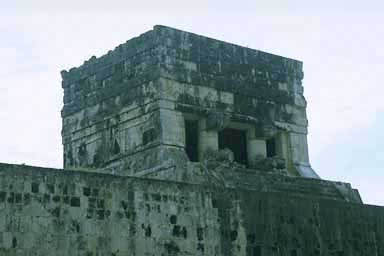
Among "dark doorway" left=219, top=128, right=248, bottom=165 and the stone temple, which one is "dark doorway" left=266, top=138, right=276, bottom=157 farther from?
"dark doorway" left=219, top=128, right=248, bottom=165

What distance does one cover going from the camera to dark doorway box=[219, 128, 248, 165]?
68.7 feet

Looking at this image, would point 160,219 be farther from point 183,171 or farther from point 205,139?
point 205,139

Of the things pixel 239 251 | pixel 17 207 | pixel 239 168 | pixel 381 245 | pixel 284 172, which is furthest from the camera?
pixel 284 172

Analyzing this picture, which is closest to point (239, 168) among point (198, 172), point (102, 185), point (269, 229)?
point (198, 172)

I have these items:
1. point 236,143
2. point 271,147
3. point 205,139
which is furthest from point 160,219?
point 271,147

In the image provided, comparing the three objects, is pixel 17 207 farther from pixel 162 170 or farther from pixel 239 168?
pixel 239 168

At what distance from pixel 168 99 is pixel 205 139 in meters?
1.24

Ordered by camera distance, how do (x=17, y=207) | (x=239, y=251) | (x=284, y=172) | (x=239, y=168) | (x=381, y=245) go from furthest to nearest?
1. (x=284, y=172)
2. (x=239, y=168)
3. (x=381, y=245)
4. (x=239, y=251)
5. (x=17, y=207)

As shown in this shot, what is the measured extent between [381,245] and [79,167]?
21.1 ft

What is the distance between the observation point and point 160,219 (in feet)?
49.3

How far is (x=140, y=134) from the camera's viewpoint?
19422mm

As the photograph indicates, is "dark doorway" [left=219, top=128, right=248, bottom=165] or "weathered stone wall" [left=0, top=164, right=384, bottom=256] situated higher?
"dark doorway" [left=219, top=128, right=248, bottom=165]

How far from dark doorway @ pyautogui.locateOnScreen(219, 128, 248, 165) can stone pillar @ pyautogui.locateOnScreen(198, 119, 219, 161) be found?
953 millimetres

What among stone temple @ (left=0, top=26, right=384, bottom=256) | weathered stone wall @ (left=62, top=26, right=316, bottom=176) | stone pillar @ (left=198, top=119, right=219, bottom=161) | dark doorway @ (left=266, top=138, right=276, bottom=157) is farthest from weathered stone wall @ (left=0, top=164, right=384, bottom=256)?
dark doorway @ (left=266, top=138, right=276, bottom=157)
